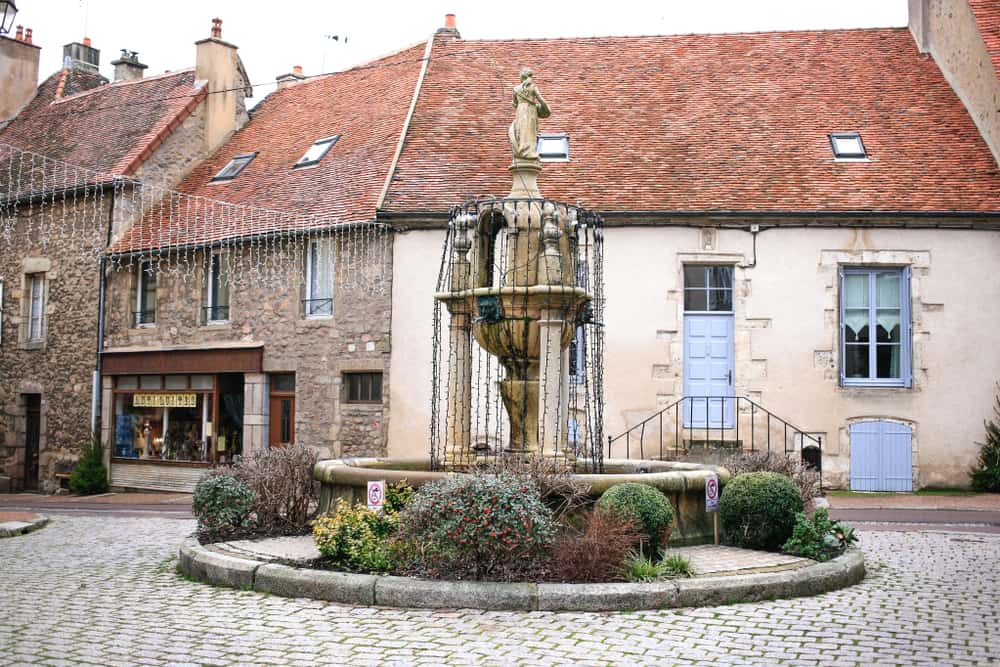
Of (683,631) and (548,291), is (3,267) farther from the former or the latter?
(683,631)

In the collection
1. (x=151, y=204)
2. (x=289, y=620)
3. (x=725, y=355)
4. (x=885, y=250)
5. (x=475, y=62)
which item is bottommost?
(x=289, y=620)

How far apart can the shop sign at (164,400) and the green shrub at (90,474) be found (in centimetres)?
118

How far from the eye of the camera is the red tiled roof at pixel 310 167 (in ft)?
59.7

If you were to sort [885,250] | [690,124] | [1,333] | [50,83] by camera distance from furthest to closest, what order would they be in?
[50,83] → [1,333] → [690,124] → [885,250]

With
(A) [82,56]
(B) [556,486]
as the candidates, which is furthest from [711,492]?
(A) [82,56]

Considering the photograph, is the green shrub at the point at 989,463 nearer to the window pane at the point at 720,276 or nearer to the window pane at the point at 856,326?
the window pane at the point at 856,326

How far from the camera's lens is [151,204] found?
21156 millimetres

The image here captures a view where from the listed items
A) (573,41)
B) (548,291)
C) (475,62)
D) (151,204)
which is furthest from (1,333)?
(548,291)

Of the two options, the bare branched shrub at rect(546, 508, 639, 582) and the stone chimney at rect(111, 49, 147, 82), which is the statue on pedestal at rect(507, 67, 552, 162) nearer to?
the bare branched shrub at rect(546, 508, 639, 582)

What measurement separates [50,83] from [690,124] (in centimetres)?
1691

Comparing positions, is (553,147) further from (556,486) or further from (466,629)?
(466,629)

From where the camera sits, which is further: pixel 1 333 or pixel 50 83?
pixel 50 83

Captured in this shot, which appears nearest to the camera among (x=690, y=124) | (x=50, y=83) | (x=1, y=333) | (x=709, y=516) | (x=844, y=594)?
(x=844, y=594)

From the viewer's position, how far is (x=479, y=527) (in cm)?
683
